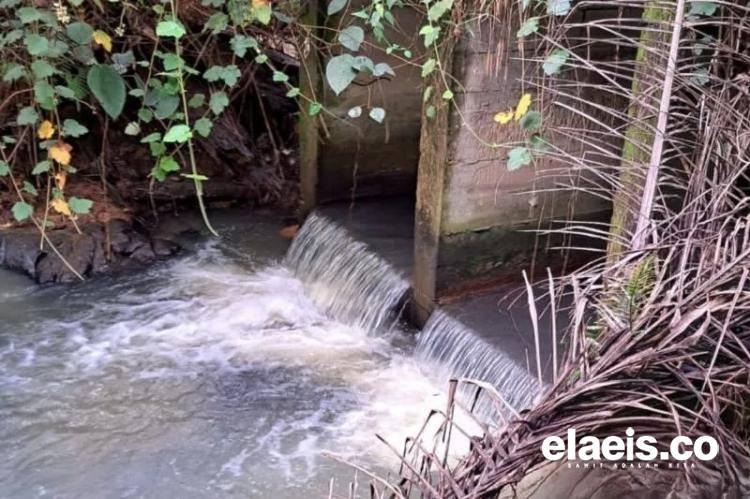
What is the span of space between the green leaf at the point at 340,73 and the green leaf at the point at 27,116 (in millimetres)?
1742

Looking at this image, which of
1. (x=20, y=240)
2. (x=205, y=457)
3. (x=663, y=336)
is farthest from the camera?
(x=20, y=240)

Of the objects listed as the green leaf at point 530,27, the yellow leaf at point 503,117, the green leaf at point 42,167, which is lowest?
the green leaf at point 42,167

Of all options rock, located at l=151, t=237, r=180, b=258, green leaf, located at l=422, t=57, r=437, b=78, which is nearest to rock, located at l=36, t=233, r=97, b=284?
rock, located at l=151, t=237, r=180, b=258

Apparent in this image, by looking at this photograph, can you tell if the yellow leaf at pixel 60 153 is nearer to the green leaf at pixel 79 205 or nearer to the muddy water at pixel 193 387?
the green leaf at pixel 79 205

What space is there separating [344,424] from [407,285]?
0.99 m

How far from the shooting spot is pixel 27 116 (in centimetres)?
450

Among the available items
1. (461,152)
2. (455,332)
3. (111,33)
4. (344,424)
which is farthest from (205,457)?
(111,33)

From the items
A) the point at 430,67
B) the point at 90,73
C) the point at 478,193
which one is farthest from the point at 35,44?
the point at 478,193

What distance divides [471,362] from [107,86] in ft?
7.45

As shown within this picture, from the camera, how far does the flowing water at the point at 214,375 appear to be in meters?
3.31

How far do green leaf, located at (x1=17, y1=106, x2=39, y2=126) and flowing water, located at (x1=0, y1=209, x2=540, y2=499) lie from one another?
36.2 inches

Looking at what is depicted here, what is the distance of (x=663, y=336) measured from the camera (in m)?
1.76

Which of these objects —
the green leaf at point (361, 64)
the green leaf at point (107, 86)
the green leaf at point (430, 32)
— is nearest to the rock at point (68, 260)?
the green leaf at point (107, 86)

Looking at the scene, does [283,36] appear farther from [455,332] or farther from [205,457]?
[205,457]
